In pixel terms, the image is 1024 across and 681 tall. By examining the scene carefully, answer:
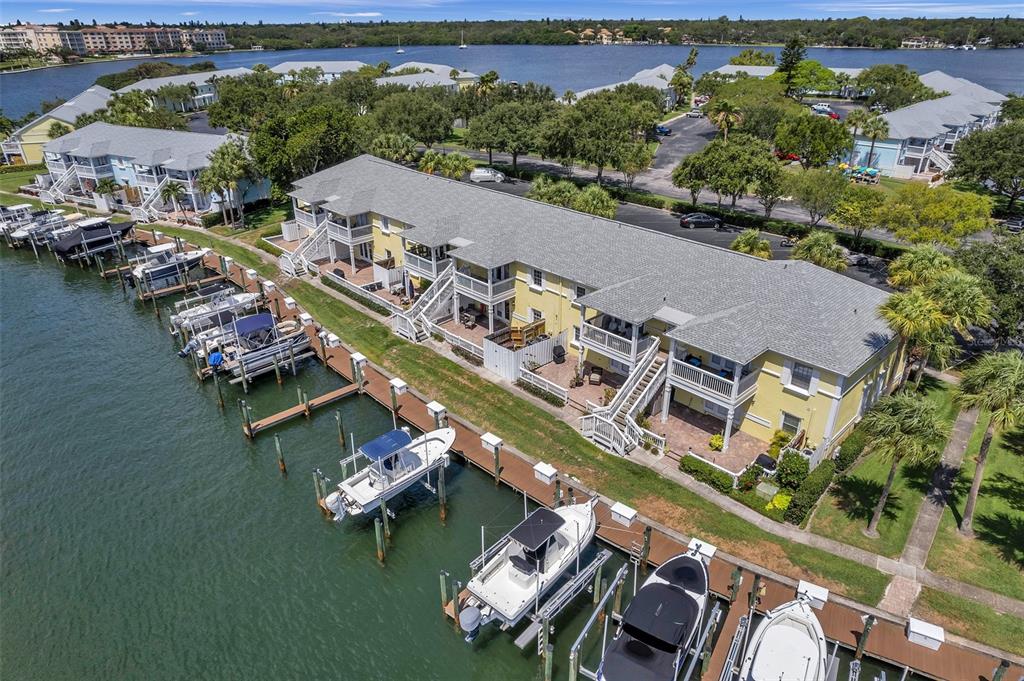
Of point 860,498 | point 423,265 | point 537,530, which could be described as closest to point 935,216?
point 860,498

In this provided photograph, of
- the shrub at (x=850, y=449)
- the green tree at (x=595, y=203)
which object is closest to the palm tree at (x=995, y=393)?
the shrub at (x=850, y=449)

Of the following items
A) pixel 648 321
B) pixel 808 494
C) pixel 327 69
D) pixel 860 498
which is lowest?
pixel 860 498

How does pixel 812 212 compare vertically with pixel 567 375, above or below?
above

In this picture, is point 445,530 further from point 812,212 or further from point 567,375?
point 812,212

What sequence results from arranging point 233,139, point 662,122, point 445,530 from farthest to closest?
1. point 662,122
2. point 233,139
3. point 445,530

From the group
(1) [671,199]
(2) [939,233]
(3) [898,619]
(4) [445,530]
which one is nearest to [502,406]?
(4) [445,530]

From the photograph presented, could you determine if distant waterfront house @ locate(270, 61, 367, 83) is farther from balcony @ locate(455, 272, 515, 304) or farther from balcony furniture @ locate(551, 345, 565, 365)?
balcony furniture @ locate(551, 345, 565, 365)

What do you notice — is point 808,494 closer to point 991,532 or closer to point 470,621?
point 991,532

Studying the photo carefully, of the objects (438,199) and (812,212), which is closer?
(438,199)
